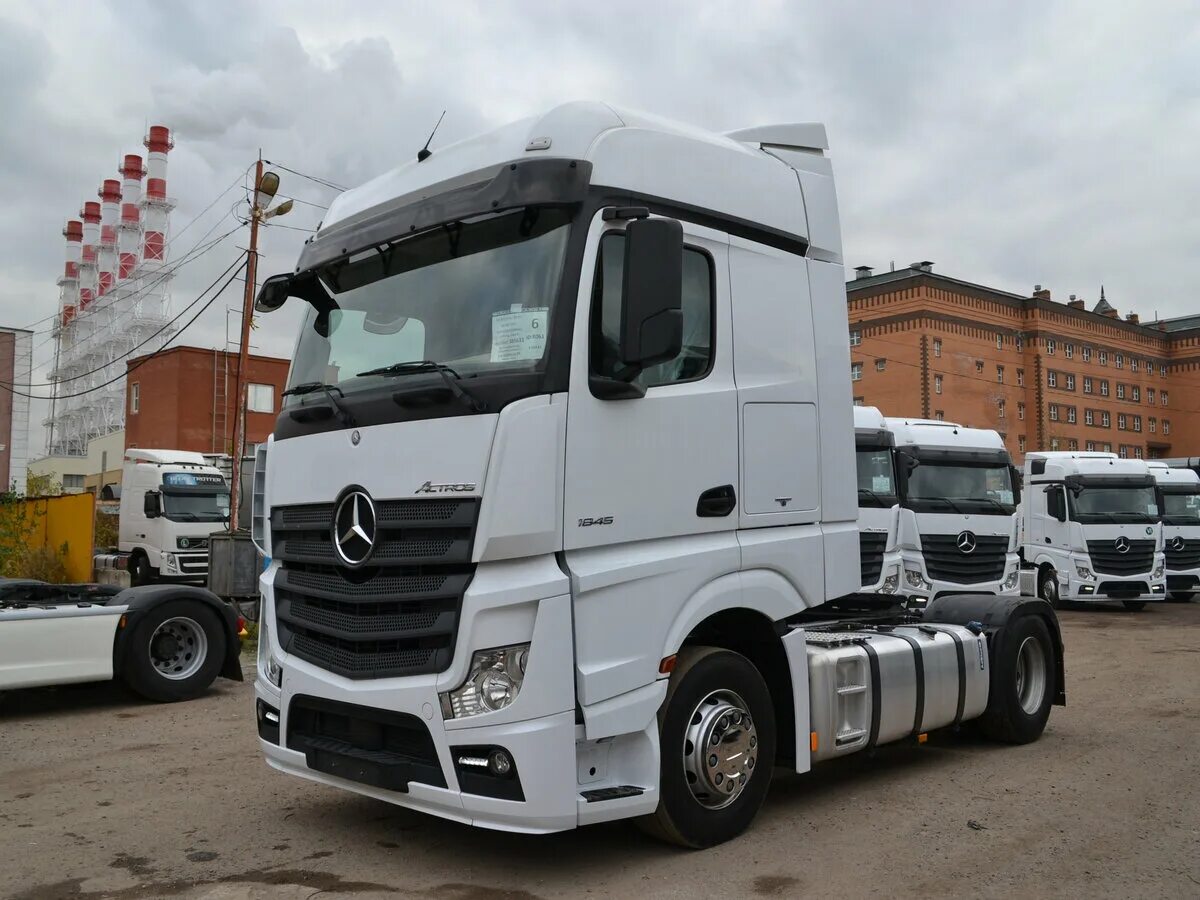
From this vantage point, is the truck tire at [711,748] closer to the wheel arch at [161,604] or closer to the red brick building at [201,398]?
the wheel arch at [161,604]

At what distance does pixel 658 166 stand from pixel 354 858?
370cm

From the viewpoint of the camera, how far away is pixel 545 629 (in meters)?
4.54

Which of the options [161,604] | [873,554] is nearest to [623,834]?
[161,604]

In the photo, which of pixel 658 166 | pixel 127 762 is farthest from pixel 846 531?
pixel 127 762

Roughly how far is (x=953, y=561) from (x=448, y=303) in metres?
12.4

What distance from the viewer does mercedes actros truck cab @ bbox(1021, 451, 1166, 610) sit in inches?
830

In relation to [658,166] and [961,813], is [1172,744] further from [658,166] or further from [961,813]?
[658,166]

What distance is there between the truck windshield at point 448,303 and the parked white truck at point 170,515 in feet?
64.4

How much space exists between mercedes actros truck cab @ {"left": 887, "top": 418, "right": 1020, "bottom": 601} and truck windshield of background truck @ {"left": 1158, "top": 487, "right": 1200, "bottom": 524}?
393 inches

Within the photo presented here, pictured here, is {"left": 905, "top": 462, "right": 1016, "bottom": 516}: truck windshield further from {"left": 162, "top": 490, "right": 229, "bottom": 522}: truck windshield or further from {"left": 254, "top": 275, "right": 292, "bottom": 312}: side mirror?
{"left": 162, "top": 490, "right": 229, "bottom": 522}: truck windshield

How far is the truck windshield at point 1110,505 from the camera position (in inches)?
837

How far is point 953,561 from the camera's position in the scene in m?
15.7

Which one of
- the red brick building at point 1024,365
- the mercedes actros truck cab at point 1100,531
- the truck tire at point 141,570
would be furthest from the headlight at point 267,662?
the red brick building at point 1024,365

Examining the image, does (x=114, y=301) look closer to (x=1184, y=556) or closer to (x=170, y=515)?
(x=170, y=515)
